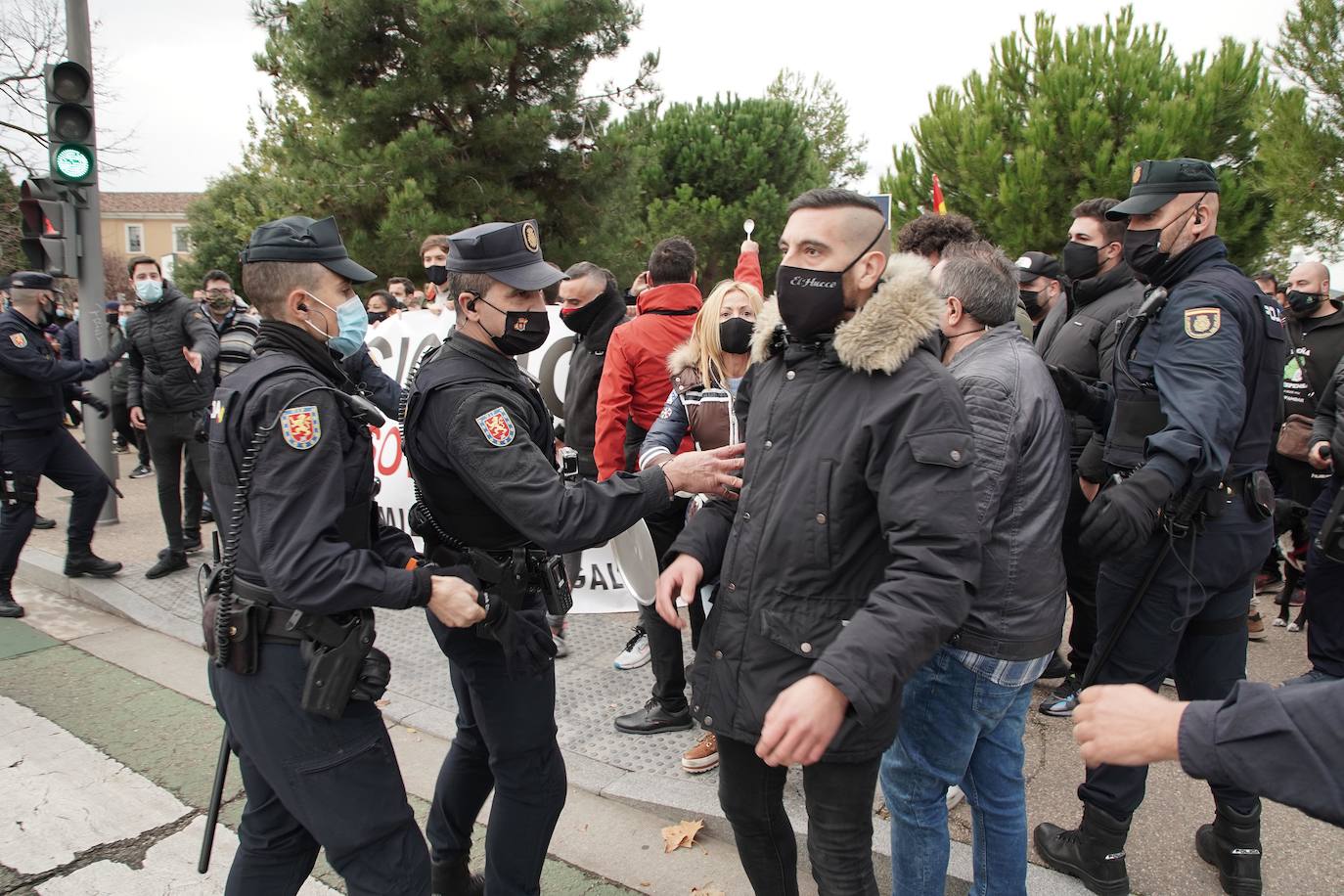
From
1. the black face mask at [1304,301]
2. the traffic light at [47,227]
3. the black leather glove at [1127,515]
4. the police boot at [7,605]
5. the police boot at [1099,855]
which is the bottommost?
the police boot at [7,605]

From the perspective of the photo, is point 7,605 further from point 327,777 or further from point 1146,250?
point 1146,250

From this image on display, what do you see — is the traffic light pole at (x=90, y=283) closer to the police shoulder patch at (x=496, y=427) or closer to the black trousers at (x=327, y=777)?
the black trousers at (x=327, y=777)

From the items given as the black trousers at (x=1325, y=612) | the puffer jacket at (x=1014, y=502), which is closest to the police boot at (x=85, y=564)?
the puffer jacket at (x=1014, y=502)

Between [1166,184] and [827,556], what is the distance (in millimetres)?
1919

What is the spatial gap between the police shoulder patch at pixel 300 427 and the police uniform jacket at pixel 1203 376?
2.38m

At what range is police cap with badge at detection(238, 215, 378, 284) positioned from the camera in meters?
2.30

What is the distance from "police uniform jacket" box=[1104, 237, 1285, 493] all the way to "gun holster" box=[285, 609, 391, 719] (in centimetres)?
231

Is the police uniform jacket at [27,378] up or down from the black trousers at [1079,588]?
up

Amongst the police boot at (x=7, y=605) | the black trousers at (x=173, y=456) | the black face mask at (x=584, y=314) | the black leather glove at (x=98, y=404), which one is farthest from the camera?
the black leather glove at (x=98, y=404)

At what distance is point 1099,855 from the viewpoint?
2.69 m

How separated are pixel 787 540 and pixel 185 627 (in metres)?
5.02

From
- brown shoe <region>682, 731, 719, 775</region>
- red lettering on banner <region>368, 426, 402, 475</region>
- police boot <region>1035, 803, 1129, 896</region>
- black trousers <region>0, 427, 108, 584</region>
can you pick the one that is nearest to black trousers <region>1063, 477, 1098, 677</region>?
police boot <region>1035, 803, 1129, 896</region>

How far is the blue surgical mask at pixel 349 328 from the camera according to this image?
254 cm

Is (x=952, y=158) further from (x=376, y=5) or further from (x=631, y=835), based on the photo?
(x=631, y=835)
